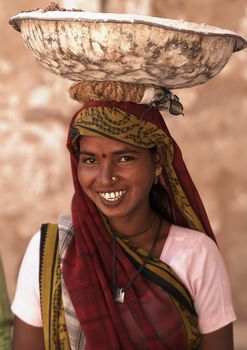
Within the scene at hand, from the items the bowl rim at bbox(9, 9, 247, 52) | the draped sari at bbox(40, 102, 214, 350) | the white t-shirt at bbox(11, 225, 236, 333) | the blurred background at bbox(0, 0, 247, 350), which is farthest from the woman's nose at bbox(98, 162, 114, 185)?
the blurred background at bbox(0, 0, 247, 350)

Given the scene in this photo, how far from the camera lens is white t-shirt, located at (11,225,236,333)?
12.8 feet

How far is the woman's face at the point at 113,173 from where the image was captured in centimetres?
374

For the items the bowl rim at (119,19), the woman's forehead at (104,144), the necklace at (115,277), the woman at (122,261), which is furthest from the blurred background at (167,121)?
the bowl rim at (119,19)

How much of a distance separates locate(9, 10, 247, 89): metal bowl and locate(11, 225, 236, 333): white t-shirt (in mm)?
744

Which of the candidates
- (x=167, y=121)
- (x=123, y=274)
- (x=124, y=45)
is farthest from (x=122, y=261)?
(x=167, y=121)

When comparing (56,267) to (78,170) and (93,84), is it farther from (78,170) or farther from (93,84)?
(93,84)

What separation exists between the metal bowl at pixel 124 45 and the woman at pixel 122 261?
281 mm

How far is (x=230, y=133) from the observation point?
624cm

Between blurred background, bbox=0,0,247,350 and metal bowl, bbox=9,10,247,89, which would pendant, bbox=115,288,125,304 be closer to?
metal bowl, bbox=9,10,247,89

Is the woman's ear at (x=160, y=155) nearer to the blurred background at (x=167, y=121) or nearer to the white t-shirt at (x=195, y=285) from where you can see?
the white t-shirt at (x=195, y=285)

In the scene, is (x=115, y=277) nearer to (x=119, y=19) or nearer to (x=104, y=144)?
(x=104, y=144)

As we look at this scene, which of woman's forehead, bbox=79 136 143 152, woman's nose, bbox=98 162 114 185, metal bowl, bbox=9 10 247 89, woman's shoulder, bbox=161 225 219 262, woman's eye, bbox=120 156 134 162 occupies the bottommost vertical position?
woman's shoulder, bbox=161 225 219 262

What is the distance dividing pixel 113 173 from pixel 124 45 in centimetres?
58

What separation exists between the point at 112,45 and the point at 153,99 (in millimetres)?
450
